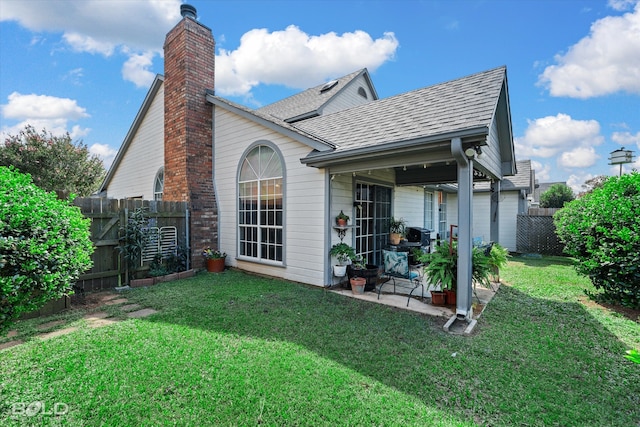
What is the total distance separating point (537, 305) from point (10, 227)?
7625 millimetres

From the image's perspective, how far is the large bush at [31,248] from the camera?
233 centimetres

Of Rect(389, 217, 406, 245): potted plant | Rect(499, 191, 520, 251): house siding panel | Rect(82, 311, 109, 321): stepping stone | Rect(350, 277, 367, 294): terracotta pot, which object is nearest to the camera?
Rect(82, 311, 109, 321): stepping stone

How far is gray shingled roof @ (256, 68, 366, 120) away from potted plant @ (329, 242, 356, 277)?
7.14 meters

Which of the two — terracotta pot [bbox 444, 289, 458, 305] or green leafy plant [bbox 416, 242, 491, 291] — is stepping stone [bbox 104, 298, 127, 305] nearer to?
green leafy plant [bbox 416, 242, 491, 291]

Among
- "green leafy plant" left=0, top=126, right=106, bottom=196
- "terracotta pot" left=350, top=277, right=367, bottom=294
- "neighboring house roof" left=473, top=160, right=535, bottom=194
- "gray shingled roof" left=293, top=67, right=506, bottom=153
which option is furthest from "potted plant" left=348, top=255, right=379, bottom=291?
"green leafy plant" left=0, top=126, right=106, bottom=196

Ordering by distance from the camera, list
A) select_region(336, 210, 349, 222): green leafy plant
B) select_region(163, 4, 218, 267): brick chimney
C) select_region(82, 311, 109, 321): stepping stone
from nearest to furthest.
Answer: select_region(82, 311, 109, 321): stepping stone, select_region(336, 210, 349, 222): green leafy plant, select_region(163, 4, 218, 267): brick chimney

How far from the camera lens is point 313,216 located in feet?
20.7

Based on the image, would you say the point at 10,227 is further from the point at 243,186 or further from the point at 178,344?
the point at 243,186

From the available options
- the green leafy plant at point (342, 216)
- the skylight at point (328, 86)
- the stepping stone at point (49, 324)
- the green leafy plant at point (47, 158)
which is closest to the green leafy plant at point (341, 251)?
the green leafy plant at point (342, 216)

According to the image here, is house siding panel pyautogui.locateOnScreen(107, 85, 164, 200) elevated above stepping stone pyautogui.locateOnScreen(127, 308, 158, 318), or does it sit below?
above

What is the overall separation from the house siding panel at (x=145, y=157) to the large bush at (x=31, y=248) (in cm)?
876

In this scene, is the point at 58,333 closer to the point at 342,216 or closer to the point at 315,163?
the point at 315,163

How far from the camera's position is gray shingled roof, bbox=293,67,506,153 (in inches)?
184

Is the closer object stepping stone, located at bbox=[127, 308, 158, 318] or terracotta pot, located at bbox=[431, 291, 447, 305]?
stepping stone, located at bbox=[127, 308, 158, 318]
